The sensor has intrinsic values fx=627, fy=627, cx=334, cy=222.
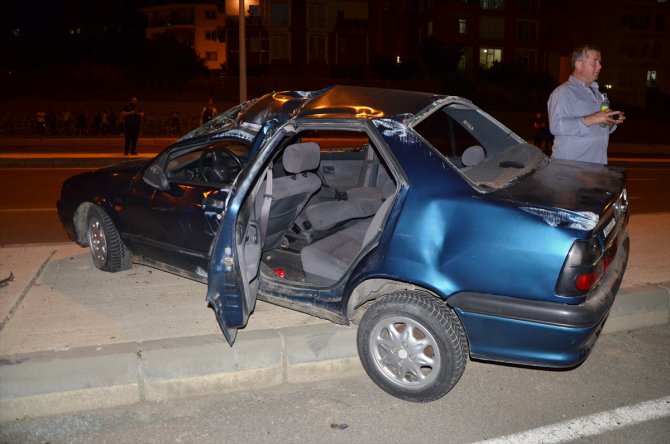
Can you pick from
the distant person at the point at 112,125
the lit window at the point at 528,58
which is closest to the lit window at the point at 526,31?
the lit window at the point at 528,58

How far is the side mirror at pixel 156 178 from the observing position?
16.6 ft

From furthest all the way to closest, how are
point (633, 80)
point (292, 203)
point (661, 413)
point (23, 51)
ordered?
point (633, 80) → point (23, 51) → point (292, 203) → point (661, 413)

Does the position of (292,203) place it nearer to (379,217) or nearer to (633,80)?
(379,217)

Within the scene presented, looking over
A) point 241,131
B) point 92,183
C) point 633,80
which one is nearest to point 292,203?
point 241,131

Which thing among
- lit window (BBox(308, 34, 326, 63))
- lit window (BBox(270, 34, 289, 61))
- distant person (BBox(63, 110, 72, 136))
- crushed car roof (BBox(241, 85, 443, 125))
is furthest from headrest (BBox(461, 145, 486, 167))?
lit window (BBox(308, 34, 326, 63))

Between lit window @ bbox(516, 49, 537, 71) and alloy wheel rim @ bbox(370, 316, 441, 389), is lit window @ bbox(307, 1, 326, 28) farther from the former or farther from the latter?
alloy wheel rim @ bbox(370, 316, 441, 389)

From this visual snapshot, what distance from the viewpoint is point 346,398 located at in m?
3.96

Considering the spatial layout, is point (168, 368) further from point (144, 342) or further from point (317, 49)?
point (317, 49)

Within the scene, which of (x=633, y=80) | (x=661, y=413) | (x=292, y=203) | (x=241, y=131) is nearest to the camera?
(x=661, y=413)

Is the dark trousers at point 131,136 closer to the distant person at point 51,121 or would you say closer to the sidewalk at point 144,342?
the distant person at point 51,121

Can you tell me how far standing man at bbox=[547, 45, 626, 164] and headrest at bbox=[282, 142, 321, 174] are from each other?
96.1 inches

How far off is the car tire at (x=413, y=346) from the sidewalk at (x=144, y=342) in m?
0.53

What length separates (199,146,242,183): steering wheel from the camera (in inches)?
209

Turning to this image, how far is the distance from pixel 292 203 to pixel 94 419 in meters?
2.16
